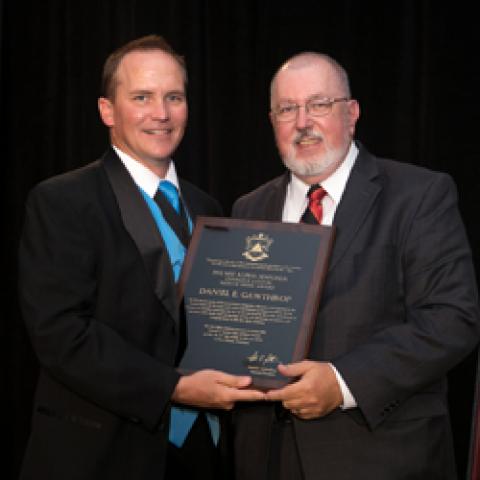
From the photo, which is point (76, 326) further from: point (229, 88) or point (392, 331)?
point (229, 88)

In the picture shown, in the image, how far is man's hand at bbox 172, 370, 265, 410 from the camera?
232cm

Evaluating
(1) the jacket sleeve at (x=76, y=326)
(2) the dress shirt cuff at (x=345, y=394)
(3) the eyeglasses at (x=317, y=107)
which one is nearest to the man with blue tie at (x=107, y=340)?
(1) the jacket sleeve at (x=76, y=326)

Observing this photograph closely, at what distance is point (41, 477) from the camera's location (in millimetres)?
2457

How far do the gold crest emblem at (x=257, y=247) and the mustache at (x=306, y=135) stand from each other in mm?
435

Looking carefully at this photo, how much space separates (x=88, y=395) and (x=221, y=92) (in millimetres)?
2067

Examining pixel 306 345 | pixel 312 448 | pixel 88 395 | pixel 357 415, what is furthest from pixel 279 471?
pixel 88 395

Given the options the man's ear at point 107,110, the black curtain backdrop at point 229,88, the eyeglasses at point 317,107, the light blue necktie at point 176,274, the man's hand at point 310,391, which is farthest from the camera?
the black curtain backdrop at point 229,88

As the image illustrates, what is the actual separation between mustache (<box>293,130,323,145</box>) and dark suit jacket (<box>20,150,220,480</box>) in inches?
23.2

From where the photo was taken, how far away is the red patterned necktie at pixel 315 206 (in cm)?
261

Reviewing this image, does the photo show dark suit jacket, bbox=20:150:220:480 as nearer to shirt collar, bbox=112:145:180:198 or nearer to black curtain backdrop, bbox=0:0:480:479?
shirt collar, bbox=112:145:180:198

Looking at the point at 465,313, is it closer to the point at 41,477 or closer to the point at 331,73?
the point at 331,73

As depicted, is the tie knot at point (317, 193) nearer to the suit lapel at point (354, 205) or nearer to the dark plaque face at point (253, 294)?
the suit lapel at point (354, 205)

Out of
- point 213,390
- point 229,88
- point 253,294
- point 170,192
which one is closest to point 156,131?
point 170,192

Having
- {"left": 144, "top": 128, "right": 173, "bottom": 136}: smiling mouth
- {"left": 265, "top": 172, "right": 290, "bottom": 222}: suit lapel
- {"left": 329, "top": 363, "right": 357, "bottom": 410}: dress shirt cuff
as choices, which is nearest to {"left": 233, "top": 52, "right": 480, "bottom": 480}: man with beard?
{"left": 329, "top": 363, "right": 357, "bottom": 410}: dress shirt cuff
